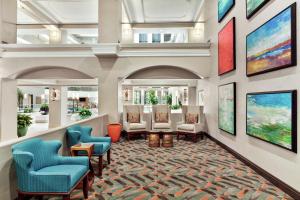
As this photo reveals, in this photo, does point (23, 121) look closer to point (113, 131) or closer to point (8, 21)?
point (8, 21)

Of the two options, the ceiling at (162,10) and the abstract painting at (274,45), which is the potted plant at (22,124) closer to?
the ceiling at (162,10)

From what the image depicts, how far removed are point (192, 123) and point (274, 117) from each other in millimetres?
4269

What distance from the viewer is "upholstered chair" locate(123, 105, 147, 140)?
734 cm

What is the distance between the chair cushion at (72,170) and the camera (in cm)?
262

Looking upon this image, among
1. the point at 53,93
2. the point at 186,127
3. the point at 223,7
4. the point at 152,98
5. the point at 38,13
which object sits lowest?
the point at 186,127

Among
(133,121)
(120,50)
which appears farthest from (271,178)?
(120,50)

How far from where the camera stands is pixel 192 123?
757 cm

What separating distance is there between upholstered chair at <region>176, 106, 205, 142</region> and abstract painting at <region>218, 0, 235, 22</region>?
3.15 m

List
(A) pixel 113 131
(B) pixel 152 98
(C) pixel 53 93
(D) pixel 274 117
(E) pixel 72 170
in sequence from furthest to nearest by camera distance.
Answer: (B) pixel 152 98, (C) pixel 53 93, (A) pixel 113 131, (D) pixel 274 117, (E) pixel 72 170

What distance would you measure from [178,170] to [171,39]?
44.3 ft

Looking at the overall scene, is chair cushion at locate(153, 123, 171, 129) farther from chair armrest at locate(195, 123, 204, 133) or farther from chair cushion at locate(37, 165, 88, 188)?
chair cushion at locate(37, 165, 88, 188)

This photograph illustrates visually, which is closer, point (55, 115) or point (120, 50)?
point (120, 50)

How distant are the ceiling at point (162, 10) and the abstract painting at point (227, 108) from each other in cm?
470

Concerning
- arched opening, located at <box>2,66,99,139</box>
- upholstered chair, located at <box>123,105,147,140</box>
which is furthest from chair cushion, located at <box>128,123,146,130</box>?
arched opening, located at <box>2,66,99,139</box>
